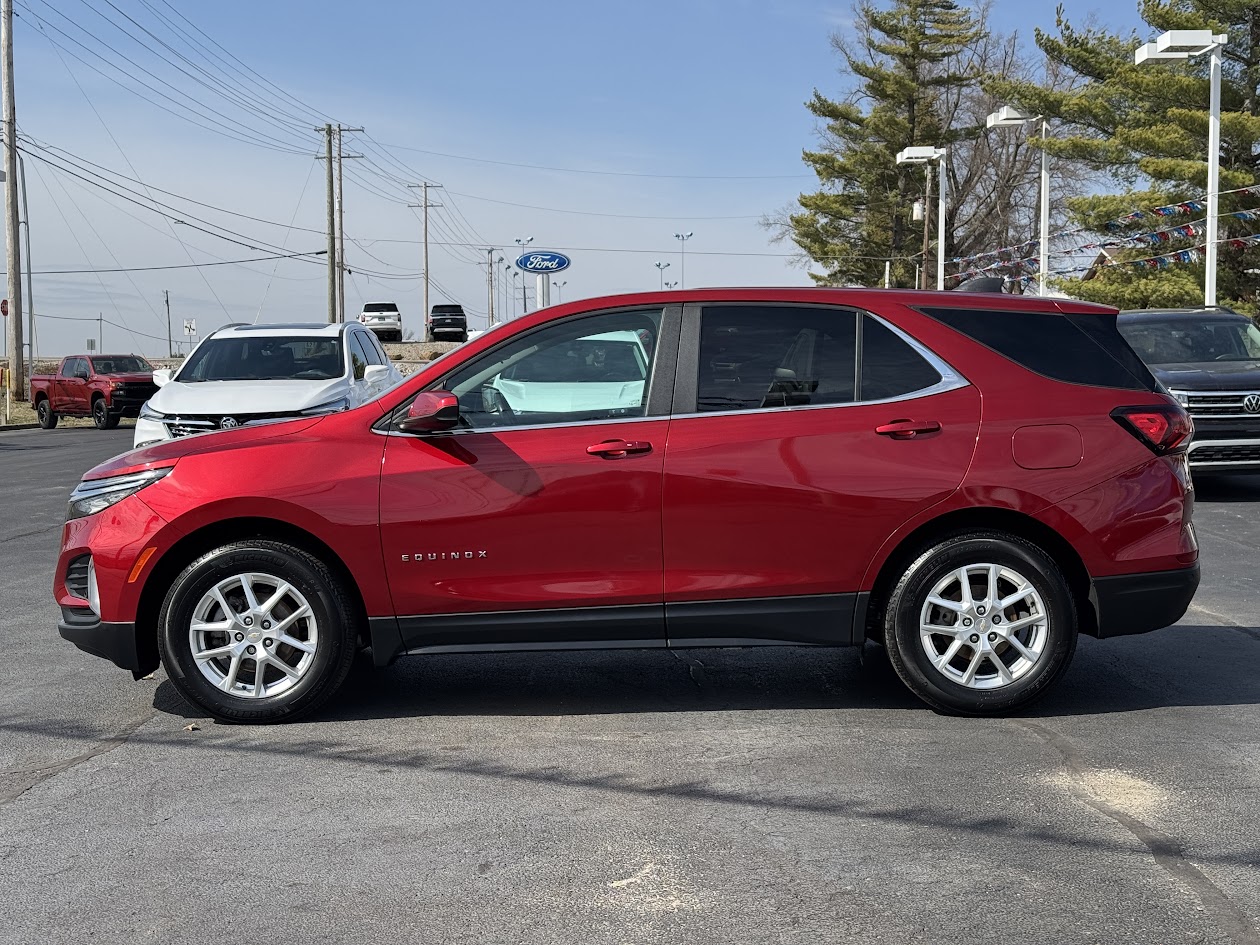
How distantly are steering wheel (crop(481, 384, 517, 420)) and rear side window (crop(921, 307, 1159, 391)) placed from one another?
1.81 m

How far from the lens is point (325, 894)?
12.7ft

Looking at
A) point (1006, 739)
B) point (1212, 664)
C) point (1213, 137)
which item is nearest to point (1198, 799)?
point (1006, 739)

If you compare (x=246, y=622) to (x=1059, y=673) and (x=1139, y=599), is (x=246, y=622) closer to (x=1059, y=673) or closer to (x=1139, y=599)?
(x=1059, y=673)

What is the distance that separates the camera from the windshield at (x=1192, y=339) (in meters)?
14.7

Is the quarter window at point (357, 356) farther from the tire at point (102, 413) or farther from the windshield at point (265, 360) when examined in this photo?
the tire at point (102, 413)

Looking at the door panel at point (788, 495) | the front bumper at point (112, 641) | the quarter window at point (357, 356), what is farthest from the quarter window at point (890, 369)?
the quarter window at point (357, 356)

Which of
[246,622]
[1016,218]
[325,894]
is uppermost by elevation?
[1016,218]

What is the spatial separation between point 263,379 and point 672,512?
8.89 m

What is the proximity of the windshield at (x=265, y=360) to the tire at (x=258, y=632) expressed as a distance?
8042 millimetres

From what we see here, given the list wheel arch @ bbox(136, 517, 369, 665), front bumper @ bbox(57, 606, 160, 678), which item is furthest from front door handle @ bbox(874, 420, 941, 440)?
front bumper @ bbox(57, 606, 160, 678)

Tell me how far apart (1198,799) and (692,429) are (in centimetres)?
230

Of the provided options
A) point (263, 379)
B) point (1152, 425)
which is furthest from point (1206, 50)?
point (1152, 425)

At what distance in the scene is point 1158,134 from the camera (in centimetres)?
3597

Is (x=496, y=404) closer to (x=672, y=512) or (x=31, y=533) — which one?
(x=672, y=512)
